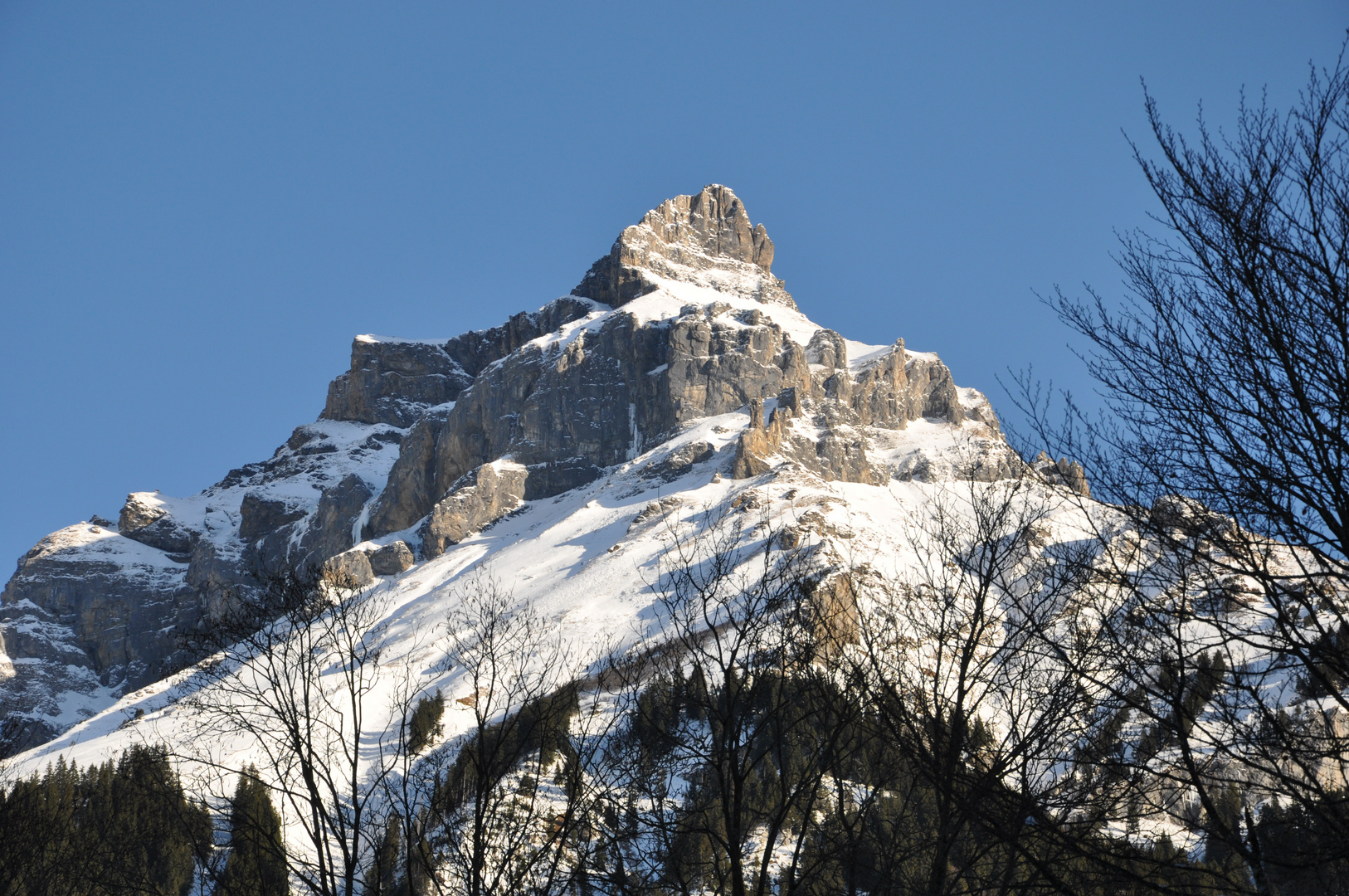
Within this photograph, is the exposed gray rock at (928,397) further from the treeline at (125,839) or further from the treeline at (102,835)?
the treeline at (125,839)

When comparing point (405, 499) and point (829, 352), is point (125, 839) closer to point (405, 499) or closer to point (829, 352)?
point (405, 499)

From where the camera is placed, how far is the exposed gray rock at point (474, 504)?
164 metres

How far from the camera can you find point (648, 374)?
192 m

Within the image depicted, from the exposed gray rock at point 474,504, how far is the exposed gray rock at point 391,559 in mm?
3992

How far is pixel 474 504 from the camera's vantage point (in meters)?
170

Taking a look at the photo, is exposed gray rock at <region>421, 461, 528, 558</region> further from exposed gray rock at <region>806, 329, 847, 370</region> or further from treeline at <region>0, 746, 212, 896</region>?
treeline at <region>0, 746, 212, 896</region>

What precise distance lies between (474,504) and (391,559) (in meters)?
18.2

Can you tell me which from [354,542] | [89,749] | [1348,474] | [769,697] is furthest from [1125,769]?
[354,542]

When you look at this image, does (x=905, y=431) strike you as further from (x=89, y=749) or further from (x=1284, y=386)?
(x=1284, y=386)

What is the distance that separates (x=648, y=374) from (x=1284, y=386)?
186 meters

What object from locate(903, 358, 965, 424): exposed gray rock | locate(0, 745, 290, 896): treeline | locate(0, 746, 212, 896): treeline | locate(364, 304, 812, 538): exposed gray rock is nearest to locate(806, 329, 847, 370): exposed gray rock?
locate(364, 304, 812, 538): exposed gray rock

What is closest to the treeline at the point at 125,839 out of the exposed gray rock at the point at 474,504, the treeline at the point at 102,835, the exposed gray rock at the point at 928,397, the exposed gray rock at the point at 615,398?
the treeline at the point at 102,835

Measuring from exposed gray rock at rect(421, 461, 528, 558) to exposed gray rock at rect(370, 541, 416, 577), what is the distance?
13.1 feet

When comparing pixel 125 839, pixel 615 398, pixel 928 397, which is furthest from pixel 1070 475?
pixel 928 397
